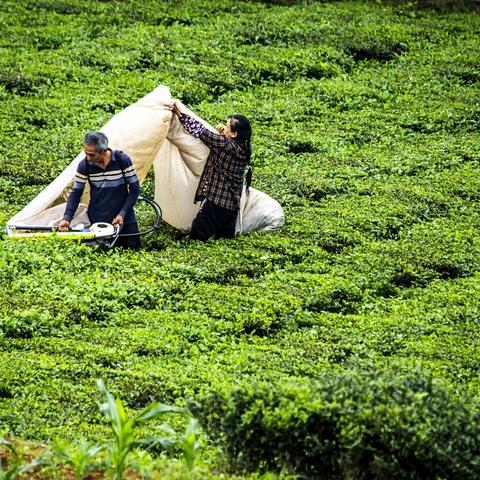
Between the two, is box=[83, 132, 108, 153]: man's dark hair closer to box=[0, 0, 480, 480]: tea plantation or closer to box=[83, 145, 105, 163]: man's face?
box=[83, 145, 105, 163]: man's face

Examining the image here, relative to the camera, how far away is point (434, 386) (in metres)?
5.52

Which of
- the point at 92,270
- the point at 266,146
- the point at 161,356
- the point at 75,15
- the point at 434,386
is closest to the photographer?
the point at 434,386

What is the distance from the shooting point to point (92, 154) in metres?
10.3

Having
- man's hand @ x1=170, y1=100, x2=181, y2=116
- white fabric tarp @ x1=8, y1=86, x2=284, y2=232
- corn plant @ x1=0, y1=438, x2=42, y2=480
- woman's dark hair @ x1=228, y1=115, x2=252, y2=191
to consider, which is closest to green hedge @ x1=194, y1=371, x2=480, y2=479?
corn plant @ x1=0, y1=438, x2=42, y2=480

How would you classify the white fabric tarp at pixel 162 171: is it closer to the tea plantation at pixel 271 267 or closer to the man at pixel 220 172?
the man at pixel 220 172

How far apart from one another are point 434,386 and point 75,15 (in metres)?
18.2

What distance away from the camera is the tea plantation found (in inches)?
209

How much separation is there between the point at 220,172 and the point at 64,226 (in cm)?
197

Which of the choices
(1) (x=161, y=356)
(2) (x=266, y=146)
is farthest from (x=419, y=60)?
(1) (x=161, y=356)

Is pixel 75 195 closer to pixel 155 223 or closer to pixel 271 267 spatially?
pixel 155 223

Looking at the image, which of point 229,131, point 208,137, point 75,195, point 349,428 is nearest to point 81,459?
point 349,428

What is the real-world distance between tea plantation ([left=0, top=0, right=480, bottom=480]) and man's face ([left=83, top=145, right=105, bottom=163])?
0.94 m

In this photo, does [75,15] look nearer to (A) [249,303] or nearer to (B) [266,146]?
(B) [266,146]

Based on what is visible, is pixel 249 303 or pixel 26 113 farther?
pixel 26 113
